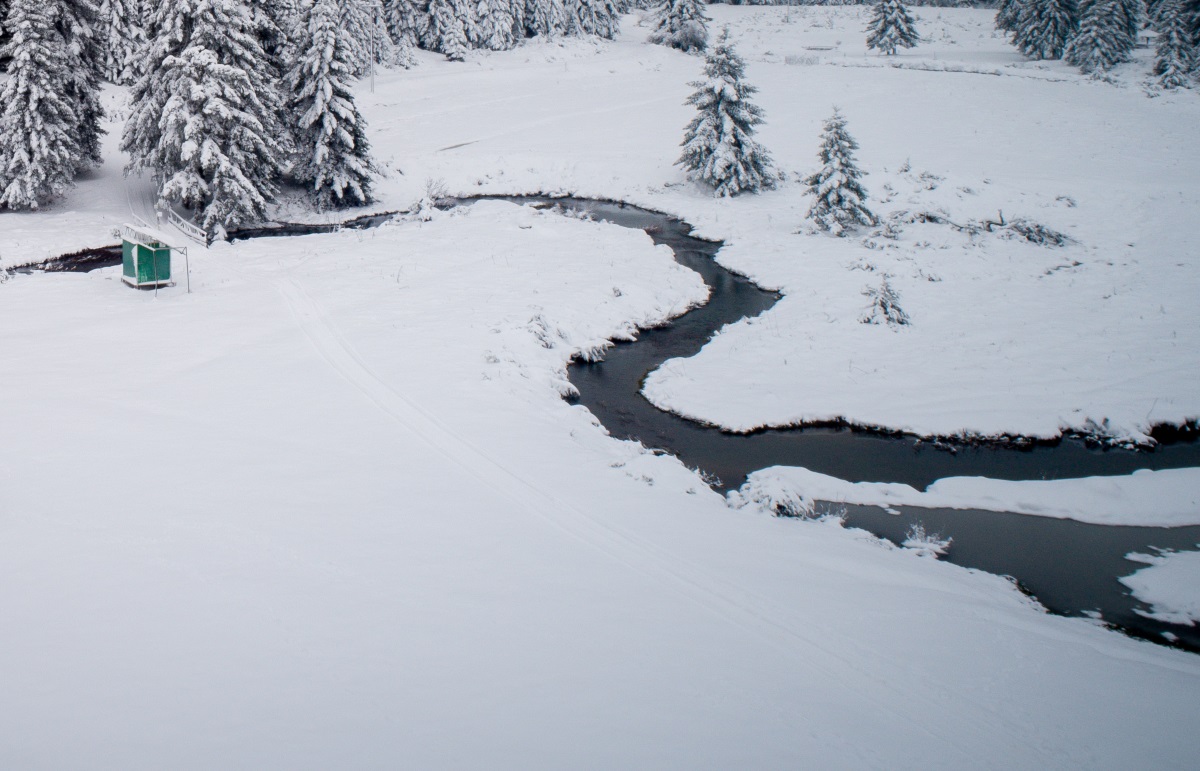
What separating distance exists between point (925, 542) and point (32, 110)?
31.2 m

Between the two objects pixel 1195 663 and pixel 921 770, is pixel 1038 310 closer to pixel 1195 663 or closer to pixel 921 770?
pixel 1195 663

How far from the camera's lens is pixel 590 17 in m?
69.4

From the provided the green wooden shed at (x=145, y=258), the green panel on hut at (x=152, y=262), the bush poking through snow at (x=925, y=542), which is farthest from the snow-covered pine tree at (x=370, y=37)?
the bush poking through snow at (x=925, y=542)

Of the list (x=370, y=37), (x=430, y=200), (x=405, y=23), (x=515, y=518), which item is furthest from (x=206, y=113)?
(x=405, y=23)

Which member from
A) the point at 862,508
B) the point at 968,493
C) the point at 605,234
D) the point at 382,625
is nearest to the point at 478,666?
the point at 382,625

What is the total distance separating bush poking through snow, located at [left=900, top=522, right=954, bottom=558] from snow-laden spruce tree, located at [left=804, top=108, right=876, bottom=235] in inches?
661

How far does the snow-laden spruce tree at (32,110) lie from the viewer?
2406cm

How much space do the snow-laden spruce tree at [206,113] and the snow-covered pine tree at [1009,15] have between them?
64.3 meters

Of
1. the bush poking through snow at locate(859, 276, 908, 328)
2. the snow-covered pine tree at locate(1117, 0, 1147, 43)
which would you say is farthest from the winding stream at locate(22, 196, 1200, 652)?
the snow-covered pine tree at locate(1117, 0, 1147, 43)

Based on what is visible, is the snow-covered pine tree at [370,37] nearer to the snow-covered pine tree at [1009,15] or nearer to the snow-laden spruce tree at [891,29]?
the snow-laden spruce tree at [891,29]

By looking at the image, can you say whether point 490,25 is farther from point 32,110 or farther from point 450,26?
point 32,110

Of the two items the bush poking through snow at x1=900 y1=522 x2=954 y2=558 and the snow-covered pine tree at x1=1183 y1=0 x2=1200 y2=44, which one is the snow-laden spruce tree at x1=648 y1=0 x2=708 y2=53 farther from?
the bush poking through snow at x1=900 y1=522 x2=954 y2=558

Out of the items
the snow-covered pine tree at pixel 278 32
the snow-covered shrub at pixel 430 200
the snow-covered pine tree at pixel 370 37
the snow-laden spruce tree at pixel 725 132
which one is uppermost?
the snow-covered pine tree at pixel 370 37

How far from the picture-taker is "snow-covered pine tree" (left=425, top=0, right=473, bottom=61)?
58594mm
